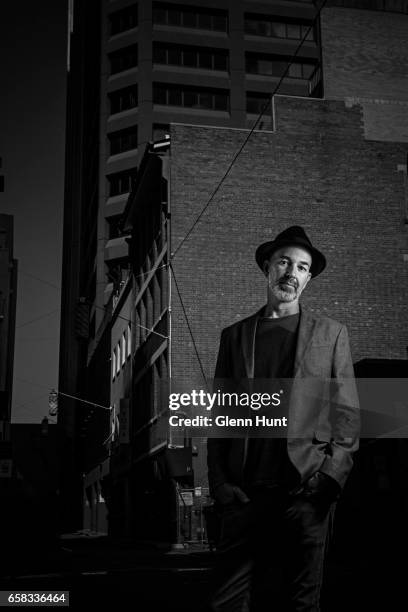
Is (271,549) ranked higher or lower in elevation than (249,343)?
lower

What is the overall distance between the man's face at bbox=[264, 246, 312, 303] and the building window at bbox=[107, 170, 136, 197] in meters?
55.0

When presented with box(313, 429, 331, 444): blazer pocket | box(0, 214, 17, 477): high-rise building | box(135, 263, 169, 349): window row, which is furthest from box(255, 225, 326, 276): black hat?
box(0, 214, 17, 477): high-rise building

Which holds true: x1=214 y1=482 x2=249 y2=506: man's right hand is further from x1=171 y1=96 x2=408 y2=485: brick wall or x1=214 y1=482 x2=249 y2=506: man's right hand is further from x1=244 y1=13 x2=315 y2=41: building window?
x1=244 y1=13 x2=315 y2=41: building window

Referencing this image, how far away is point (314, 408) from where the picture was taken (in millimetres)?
Result: 3039

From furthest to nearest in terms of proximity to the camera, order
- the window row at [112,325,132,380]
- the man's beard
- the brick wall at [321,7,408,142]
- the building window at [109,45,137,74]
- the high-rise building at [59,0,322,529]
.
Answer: the building window at [109,45,137,74] < the high-rise building at [59,0,322,529] < the window row at [112,325,132,380] < the brick wall at [321,7,408,142] < the man's beard

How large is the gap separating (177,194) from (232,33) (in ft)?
114

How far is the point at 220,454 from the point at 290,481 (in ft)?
1.11

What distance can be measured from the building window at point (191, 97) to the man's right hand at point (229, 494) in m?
56.4

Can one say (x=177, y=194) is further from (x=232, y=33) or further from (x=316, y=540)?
(x=232, y=33)

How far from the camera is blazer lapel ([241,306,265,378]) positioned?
316 cm

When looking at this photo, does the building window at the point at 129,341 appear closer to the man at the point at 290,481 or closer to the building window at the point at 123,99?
the building window at the point at 123,99

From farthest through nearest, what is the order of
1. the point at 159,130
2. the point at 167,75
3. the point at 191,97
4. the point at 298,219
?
the point at 191,97, the point at 159,130, the point at 167,75, the point at 298,219

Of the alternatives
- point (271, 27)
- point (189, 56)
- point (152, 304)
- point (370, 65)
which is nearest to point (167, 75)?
point (189, 56)

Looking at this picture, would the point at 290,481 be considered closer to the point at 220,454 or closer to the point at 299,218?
the point at 220,454
